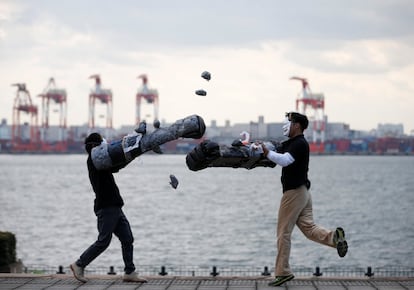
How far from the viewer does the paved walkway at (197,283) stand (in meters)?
8.42

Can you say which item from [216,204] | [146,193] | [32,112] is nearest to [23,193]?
[146,193]

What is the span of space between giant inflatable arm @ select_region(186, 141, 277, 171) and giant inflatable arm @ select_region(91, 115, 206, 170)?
165 millimetres

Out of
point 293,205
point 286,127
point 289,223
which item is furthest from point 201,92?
point 289,223

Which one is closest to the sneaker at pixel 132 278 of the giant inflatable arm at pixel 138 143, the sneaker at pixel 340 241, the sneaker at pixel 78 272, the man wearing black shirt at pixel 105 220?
the man wearing black shirt at pixel 105 220

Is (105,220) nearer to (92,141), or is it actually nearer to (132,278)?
(132,278)

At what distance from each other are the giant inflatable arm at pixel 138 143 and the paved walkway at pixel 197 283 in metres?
1.28

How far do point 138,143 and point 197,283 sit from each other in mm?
1643

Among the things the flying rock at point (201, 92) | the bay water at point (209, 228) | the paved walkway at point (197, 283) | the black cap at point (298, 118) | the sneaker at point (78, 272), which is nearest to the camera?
the flying rock at point (201, 92)

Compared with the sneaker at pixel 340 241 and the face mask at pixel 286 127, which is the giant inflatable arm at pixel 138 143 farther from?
the sneaker at pixel 340 241

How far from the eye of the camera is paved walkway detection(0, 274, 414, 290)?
842cm

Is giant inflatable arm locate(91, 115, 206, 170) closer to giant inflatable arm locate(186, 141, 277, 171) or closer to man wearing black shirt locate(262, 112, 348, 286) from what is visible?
giant inflatable arm locate(186, 141, 277, 171)

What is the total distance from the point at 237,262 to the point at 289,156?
65.2 ft

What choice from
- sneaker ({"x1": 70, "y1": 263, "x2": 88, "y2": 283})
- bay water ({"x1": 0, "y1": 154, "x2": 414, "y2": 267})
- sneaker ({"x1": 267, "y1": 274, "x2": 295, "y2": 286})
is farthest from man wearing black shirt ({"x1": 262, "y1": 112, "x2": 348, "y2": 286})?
bay water ({"x1": 0, "y1": 154, "x2": 414, "y2": 267})

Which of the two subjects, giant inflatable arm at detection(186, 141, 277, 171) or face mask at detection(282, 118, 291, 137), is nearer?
giant inflatable arm at detection(186, 141, 277, 171)
